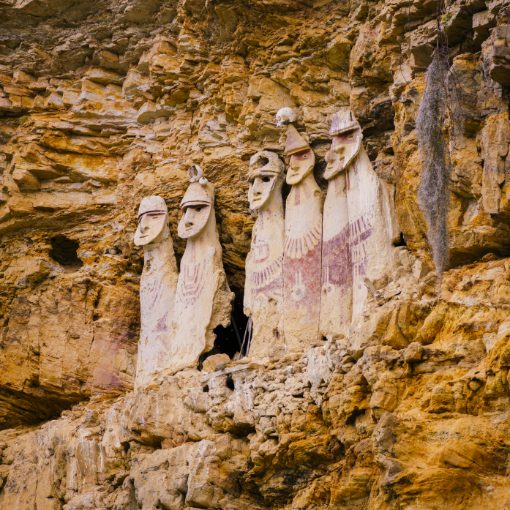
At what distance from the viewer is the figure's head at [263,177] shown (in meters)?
11.3

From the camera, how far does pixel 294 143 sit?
37.1ft

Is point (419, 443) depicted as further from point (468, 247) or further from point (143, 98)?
point (143, 98)

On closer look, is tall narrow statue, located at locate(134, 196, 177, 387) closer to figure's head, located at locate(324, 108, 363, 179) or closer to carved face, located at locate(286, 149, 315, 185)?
carved face, located at locate(286, 149, 315, 185)

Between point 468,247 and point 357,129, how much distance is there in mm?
2336

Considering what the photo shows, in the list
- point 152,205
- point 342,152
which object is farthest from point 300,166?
point 152,205

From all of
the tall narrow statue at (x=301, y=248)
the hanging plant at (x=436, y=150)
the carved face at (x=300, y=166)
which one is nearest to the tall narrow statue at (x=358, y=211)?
the tall narrow statue at (x=301, y=248)

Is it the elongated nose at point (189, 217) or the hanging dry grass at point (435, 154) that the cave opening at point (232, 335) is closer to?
the elongated nose at point (189, 217)

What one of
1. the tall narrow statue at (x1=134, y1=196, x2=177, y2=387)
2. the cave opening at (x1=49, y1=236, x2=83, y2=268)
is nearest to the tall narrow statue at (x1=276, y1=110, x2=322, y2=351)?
the tall narrow statue at (x1=134, y1=196, x2=177, y2=387)

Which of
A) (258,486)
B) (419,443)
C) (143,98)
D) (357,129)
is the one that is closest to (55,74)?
(143,98)

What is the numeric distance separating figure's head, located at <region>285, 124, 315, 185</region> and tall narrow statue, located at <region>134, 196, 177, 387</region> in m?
1.61

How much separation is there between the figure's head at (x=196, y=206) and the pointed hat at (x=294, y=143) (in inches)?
39.2

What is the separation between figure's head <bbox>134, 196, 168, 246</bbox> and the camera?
12234 millimetres

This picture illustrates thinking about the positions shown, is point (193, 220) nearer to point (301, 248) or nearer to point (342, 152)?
point (301, 248)

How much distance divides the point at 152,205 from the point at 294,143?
179cm
